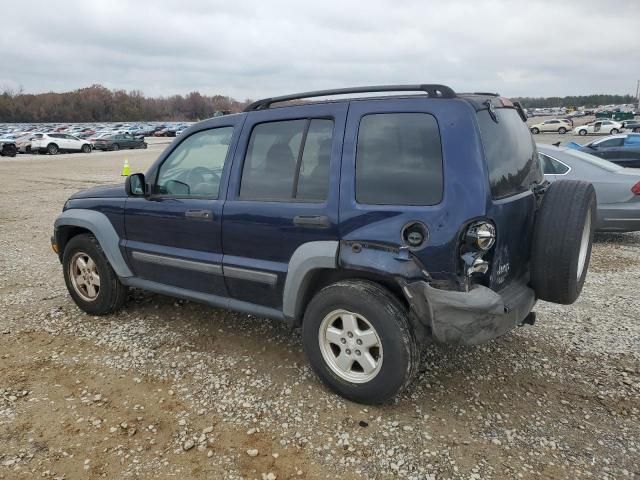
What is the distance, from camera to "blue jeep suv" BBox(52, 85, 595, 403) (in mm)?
2754

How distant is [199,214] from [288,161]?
0.82 meters

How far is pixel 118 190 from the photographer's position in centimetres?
436

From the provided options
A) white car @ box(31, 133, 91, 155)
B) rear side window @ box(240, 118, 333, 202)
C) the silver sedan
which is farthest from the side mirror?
white car @ box(31, 133, 91, 155)

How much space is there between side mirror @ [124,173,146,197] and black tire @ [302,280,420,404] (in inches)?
72.9

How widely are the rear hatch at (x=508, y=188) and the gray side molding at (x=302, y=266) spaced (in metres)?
0.96

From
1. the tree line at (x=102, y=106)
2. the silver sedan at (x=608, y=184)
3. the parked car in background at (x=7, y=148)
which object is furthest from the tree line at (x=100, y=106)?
the silver sedan at (x=608, y=184)

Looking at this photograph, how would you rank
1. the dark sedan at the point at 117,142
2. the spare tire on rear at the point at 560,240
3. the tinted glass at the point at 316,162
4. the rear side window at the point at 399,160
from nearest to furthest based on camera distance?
the rear side window at the point at 399,160, the spare tire on rear at the point at 560,240, the tinted glass at the point at 316,162, the dark sedan at the point at 117,142

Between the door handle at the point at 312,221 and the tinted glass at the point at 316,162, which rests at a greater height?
the tinted glass at the point at 316,162

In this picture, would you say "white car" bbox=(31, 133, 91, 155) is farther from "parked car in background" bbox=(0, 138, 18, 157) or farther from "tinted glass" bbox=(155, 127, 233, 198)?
"tinted glass" bbox=(155, 127, 233, 198)

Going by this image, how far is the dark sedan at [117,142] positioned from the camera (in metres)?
37.0

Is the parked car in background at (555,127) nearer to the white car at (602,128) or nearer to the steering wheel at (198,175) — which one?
the white car at (602,128)

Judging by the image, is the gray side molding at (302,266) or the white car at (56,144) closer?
the gray side molding at (302,266)

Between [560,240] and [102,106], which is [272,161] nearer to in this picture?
[560,240]

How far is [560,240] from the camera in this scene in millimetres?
3033
